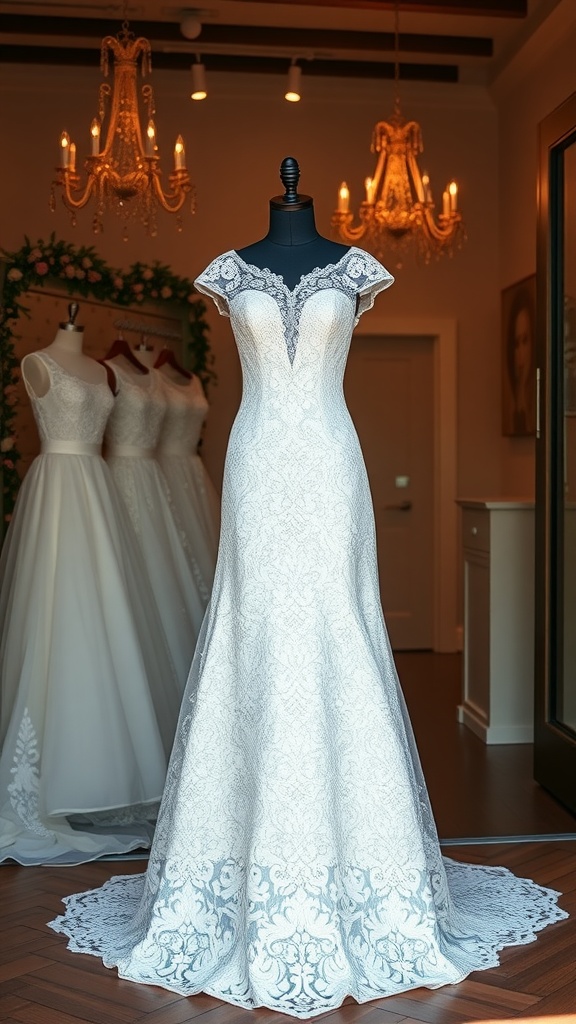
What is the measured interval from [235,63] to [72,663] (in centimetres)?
443

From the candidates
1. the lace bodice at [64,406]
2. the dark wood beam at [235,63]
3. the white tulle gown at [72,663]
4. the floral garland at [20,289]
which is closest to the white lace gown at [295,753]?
the white tulle gown at [72,663]

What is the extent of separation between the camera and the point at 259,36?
6484 millimetres

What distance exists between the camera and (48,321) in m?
5.15

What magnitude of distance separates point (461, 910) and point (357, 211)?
212 inches

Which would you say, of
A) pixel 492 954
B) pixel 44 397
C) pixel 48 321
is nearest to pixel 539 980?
pixel 492 954

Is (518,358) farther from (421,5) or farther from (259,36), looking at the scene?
(259,36)

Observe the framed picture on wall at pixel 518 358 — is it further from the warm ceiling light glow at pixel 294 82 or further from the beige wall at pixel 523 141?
the warm ceiling light glow at pixel 294 82

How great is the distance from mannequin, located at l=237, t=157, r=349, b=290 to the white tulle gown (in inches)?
57.6

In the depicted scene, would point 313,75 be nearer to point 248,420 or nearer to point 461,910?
point 248,420

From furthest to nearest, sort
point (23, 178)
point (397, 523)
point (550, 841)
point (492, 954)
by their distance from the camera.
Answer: point (397, 523) → point (23, 178) → point (550, 841) → point (492, 954)

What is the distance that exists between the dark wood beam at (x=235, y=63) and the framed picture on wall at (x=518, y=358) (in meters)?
1.51

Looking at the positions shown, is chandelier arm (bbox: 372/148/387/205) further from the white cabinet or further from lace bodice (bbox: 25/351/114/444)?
lace bodice (bbox: 25/351/114/444)

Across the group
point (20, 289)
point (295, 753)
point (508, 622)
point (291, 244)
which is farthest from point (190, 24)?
point (295, 753)

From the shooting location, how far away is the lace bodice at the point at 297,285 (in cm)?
281
